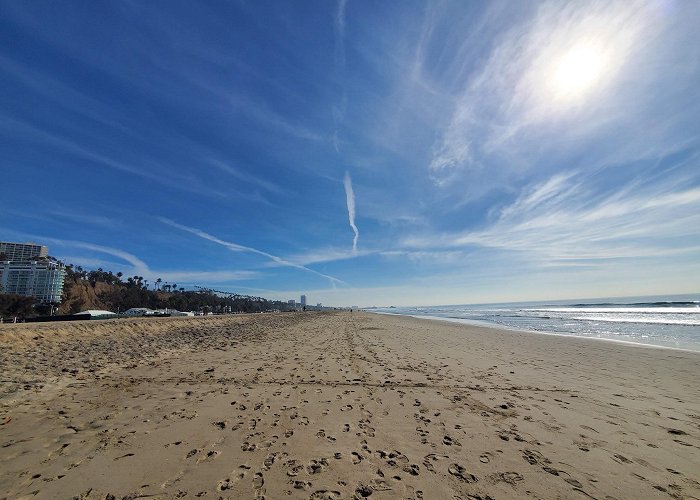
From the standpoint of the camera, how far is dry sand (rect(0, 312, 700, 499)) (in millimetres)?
4340

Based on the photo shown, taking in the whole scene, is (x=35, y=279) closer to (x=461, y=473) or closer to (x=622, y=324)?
(x=461, y=473)

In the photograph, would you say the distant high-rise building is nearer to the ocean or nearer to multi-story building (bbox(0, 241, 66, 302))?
multi-story building (bbox(0, 241, 66, 302))

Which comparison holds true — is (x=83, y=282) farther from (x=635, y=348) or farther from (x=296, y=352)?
(x=635, y=348)

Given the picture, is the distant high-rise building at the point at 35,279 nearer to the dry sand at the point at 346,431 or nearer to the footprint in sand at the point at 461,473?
the dry sand at the point at 346,431

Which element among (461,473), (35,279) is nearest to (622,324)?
(461,473)

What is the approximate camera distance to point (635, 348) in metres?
18.6

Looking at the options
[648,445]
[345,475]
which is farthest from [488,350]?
[345,475]

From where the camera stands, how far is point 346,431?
615 centimetres

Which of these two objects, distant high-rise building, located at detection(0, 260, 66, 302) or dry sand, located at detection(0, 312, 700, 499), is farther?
distant high-rise building, located at detection(0, 260, 66, 302)

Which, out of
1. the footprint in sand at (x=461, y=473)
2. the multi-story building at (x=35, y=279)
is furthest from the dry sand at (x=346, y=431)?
the multi-story building at (x=35, y=279)

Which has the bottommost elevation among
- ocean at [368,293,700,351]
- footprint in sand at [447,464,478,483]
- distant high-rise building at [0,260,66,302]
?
ocean at [368,293,700,351]

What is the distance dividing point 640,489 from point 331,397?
20.0 feet

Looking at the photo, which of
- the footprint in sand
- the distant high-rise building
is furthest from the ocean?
the distant high-rise building

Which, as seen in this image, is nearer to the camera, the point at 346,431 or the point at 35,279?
the point at 346,431
